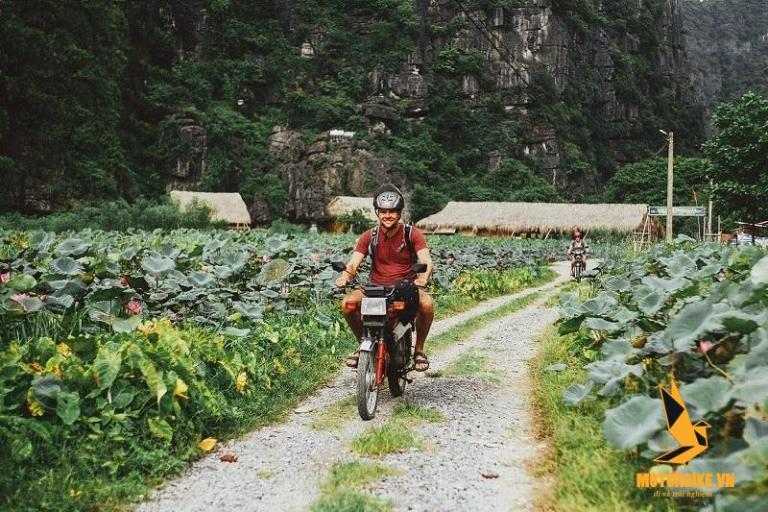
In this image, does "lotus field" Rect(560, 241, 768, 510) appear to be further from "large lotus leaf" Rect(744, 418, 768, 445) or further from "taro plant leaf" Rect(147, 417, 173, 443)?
"taro plant leaf" Rect(147, 417, 173, 443)

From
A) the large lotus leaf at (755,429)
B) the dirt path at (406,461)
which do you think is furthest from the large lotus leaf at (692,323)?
the dirt path at (406,461)

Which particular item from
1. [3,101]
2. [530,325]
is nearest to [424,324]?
[530,325]

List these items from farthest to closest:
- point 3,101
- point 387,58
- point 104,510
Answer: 1. point 387,58
2. point 3,101
3. point 104,510

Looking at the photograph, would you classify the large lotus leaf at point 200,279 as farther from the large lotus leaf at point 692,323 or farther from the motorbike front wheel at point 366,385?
the large lotus leaf at point 692,323

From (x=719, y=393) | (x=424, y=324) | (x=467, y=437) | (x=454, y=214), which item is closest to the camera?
(x=719, y=393)

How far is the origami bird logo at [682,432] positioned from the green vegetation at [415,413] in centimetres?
211

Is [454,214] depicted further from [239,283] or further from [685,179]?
[239,283]

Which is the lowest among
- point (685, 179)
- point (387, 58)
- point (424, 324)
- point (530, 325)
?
point (530, 325)

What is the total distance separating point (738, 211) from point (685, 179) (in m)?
39.5

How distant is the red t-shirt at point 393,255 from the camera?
5.11 meters

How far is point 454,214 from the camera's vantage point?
4600 centimetres

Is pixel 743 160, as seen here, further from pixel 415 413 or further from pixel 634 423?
pixel 634 423

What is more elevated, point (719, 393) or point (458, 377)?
point (719, 393)

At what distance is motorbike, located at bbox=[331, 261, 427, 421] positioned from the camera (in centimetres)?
449
